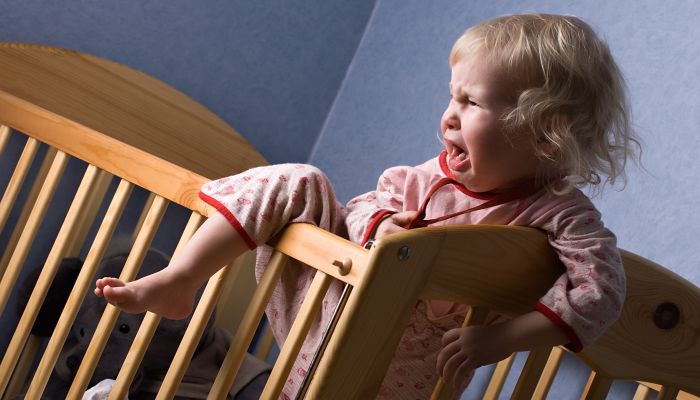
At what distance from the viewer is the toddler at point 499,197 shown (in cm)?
93

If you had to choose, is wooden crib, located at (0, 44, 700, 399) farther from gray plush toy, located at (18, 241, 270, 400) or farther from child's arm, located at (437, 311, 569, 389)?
gray plush toy, located at (18, 241, 270, 400)

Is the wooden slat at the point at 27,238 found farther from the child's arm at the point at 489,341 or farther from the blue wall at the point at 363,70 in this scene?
the child's arm at the point at 489,341

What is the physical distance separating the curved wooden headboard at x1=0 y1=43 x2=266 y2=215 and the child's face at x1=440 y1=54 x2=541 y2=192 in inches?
27.6

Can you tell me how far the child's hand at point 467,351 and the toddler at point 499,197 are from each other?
0.01 m

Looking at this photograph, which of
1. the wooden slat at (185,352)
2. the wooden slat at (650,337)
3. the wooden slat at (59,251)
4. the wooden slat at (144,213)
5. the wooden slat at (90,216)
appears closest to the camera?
the wooden slat at (185,352)

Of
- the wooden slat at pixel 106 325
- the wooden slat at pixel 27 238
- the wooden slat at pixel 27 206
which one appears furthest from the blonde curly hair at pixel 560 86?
the wooden slat at pixel 27 206

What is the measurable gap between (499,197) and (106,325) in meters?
0.52

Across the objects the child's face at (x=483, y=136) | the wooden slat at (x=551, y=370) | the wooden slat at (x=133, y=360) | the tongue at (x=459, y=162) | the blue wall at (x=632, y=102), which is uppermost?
the blue wall at (x=632, y=102)

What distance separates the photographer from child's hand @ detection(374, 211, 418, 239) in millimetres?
982

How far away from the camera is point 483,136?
0.98 m

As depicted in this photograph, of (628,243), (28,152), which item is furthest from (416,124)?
(28,152)

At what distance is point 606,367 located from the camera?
1100 millimetres

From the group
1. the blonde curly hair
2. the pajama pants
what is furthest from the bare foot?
the blonde curly hair

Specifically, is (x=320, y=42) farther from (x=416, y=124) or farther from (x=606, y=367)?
(x=606, y=367)
